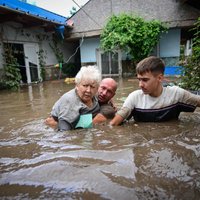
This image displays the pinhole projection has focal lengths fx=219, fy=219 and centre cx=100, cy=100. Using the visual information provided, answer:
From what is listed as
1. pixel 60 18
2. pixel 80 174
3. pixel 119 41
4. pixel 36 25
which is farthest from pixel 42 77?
pixel 80 174

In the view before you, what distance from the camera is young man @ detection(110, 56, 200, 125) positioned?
2785 millimetres

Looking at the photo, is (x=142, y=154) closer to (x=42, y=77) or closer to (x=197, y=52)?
(x=197, y=52)

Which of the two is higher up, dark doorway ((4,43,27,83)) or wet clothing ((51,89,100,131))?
dark doorway ((4,43,27,83))

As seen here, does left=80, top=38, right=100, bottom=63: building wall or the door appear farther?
left=80, top=38, right=100, bottom=63: building wall

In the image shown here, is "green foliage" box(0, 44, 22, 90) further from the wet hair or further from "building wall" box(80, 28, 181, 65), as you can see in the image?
"building wall" box(80, 28, 181, 65)

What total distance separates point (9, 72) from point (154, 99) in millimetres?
9027

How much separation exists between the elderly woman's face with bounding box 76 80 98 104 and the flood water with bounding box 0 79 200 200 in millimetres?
437

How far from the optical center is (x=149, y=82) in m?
2.79

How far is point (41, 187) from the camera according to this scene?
1.46 meters

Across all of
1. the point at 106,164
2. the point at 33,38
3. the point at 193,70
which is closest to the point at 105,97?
the point at 106,164

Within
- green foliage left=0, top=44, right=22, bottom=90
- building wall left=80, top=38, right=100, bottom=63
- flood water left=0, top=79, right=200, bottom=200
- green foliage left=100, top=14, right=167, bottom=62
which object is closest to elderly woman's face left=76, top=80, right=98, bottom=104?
flood water left=0, top=79, right=200, bottom=200

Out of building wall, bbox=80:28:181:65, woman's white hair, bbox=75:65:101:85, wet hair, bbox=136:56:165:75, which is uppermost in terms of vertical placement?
building wall, bbox=80:28:181:65

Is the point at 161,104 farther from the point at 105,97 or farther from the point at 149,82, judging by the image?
the point at 105,97

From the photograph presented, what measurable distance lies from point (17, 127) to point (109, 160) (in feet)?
7.81
